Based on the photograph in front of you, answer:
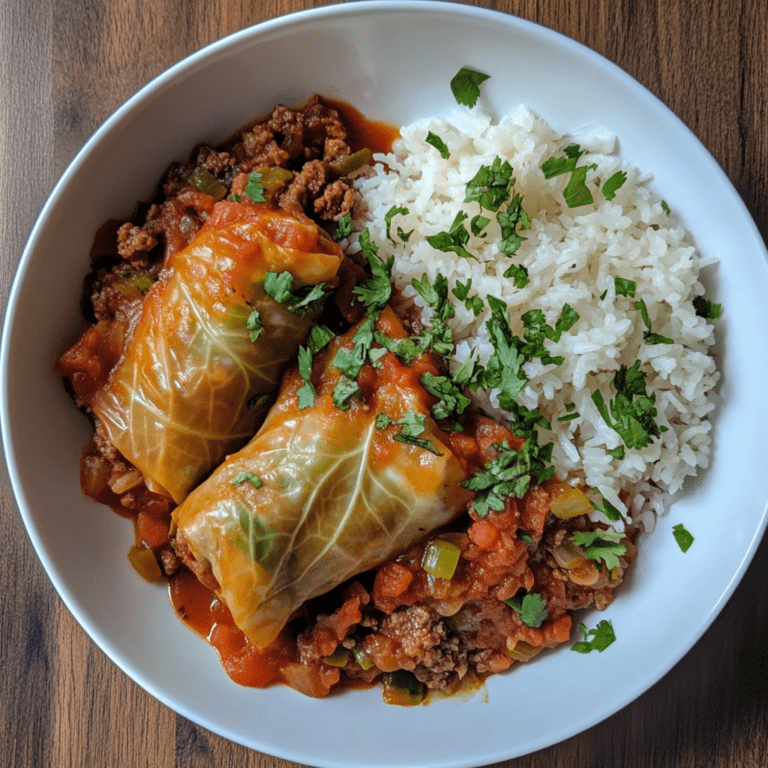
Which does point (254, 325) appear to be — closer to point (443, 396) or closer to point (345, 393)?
point (345, 393)

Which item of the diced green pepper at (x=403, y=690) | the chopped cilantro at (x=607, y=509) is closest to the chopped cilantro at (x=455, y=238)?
the chopped cilantro at (x=607, y=509)

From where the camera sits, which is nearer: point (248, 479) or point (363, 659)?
point (248, 479)

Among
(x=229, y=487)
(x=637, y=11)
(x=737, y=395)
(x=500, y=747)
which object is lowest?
(x=500, y=747)

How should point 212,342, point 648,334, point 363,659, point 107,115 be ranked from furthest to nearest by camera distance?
point 107,115 < point 363,659 < point 648,334 < point 212,342

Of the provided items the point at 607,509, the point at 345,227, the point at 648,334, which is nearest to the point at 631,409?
the point at 648,334

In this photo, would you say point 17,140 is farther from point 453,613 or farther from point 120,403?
point 453,613

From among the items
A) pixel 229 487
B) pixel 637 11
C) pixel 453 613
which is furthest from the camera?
pixel 637 11

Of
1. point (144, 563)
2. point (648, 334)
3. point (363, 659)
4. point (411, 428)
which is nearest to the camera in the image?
point (411, 428)

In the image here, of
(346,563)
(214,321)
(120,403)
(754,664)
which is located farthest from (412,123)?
(754,664)
